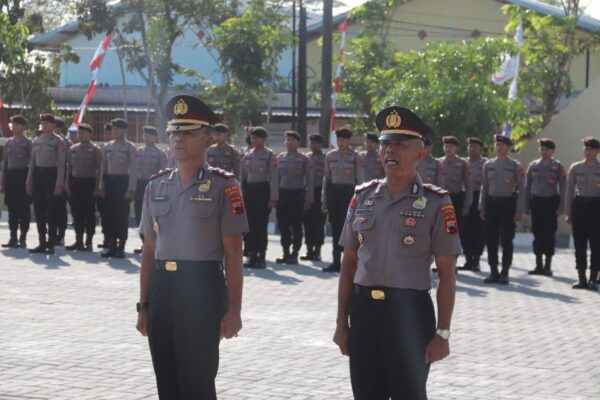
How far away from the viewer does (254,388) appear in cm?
825

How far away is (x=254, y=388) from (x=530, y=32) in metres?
29.2

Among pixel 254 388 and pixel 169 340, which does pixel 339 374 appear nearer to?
pixel 254 388

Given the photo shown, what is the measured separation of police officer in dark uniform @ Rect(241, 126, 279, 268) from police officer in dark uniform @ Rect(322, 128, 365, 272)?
31.0 inches

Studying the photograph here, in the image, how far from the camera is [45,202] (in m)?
18.2

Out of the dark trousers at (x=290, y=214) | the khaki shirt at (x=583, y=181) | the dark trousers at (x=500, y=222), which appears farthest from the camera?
the dark trousers at (x=290, y=214)

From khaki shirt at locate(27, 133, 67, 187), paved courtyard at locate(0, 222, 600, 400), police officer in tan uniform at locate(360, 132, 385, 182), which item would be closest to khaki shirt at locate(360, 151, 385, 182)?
police officer in tan uniform at locate(360, 132, 385, 182)

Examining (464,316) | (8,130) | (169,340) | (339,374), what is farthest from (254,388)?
(8,130)

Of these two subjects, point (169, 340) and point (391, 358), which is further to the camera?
point (169, 340)

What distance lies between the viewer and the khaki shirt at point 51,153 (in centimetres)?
1772

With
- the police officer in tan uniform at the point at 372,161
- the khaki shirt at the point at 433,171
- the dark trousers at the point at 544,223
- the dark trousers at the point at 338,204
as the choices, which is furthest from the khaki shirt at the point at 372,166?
the dark trousers at the point at 544,223

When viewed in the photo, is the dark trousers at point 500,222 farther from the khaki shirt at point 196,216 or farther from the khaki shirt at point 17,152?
the khaki shirt at point 196,216

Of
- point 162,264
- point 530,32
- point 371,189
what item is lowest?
point 162,264

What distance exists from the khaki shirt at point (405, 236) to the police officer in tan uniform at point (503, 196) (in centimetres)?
1032

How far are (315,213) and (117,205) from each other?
3.01m
